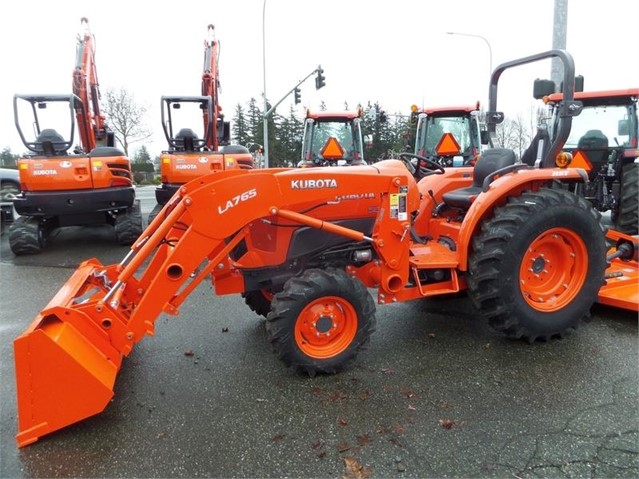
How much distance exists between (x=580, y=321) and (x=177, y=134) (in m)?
8.17

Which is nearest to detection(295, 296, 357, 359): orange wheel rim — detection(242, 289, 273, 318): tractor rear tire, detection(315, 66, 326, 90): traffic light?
detection(242, 289, 273, 318): tractor rear tire

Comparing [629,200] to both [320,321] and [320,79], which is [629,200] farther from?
[320,79]

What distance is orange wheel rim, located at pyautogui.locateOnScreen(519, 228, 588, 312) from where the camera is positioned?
3719mm

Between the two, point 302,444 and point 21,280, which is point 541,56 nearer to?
point 302,444

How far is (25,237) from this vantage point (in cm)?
758

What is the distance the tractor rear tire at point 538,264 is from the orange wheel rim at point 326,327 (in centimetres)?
101

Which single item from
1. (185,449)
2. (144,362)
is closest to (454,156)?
(144,362)

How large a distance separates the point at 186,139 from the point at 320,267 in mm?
6993

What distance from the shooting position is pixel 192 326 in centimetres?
430

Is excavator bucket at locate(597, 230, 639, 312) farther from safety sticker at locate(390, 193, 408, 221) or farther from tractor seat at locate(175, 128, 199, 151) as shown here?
tractor seat at locate(175, 128, 199, 151)

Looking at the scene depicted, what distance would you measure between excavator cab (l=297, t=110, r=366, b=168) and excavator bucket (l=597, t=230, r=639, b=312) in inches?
248

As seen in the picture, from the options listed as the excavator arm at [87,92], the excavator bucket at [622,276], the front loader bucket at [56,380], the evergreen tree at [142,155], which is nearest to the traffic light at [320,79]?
the excavator arm at [87,92]

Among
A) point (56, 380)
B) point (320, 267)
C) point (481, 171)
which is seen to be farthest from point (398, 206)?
point (56, 380)

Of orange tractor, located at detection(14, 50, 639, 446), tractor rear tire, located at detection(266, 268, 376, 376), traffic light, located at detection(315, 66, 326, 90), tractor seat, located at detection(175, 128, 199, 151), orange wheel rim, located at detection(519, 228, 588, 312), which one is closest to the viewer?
orange tractor, located at detection(14, 50, 639, 446)
